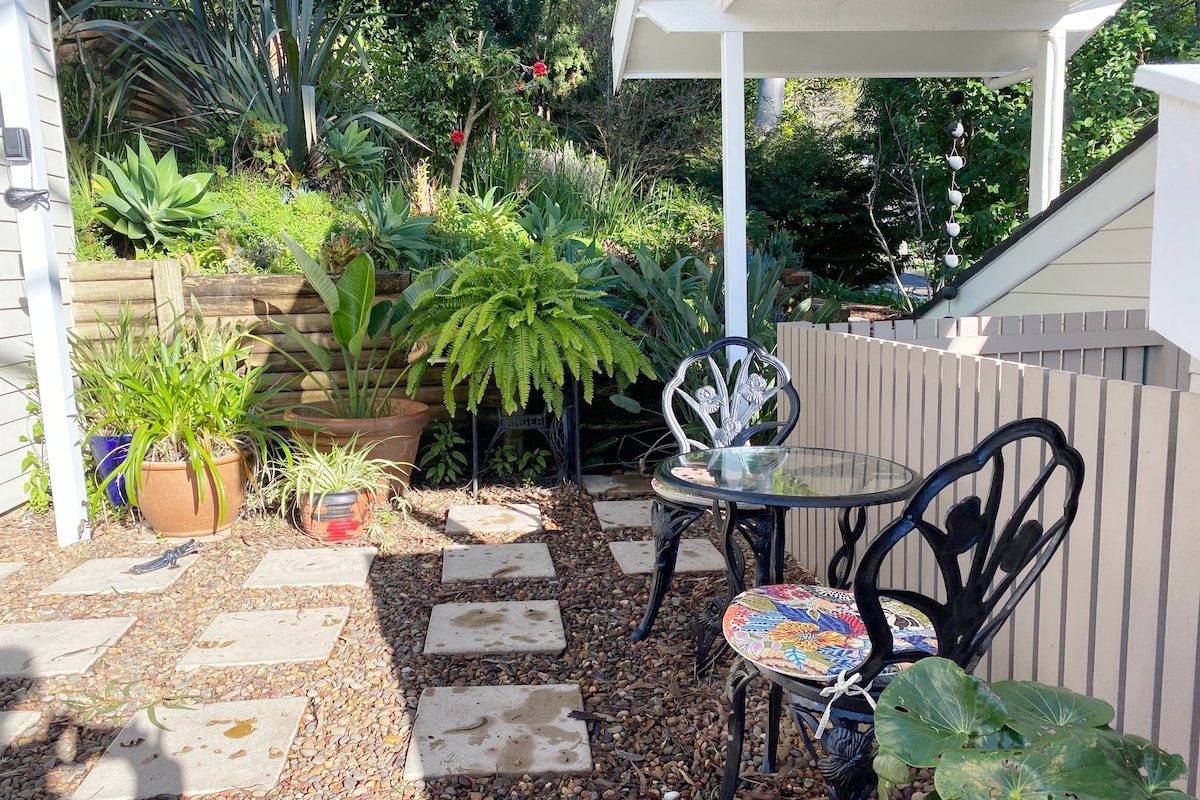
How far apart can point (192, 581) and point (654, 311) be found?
2608 millimetres

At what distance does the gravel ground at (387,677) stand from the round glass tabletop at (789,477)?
62cm

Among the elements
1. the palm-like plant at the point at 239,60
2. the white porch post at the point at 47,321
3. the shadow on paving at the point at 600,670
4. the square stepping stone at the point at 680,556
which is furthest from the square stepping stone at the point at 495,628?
the palm-like plant at the point at 239,60

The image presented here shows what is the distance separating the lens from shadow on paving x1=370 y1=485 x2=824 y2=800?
2.09 m

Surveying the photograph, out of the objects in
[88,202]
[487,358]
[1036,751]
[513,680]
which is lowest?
[513,680]

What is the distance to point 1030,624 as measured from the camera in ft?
6.89

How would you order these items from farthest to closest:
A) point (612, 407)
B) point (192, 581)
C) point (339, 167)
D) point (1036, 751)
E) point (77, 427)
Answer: point (339, 167) < point (612, 407) < point (77, 427) < point (192, 581) < point (1036, 751)

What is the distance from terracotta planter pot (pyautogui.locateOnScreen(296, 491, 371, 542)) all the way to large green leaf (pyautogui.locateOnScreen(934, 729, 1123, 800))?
3135 millimetres

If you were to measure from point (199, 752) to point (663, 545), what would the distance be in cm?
140

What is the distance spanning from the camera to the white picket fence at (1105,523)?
62.0 inches

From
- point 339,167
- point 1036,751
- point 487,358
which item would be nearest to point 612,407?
point 487,358

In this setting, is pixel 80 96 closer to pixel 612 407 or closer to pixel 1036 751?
pixel 612 407

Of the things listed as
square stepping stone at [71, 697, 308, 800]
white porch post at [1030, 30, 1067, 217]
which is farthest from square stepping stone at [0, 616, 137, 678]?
white porch post at [1030, 30, 1067, 217]

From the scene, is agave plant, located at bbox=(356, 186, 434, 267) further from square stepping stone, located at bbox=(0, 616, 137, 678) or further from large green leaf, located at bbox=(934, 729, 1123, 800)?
large green leaf, located at bbox=(934, 729, 1123, 800)

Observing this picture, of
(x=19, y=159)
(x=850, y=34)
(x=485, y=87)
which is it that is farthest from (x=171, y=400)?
(x=485, y=87)
